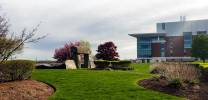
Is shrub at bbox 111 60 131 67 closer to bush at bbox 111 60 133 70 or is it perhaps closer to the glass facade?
bush at bbox 111 60 133 70

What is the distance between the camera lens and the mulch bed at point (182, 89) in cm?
1898

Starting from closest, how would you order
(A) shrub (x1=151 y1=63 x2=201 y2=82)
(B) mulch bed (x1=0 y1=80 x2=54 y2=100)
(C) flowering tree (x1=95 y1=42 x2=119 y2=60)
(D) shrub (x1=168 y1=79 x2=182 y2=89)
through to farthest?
1. (B) mulch bed (x1=0 y1=80 x2=54 y2=100)
2. (D) shrub (x1=168 y1=79 x2=182 y2=89)
3. (A) shrub (x1=151 y1=63 x2=201 y2=82)
4. (C) flowering tree (x1=95 y1=42 x2=119 y2=60)

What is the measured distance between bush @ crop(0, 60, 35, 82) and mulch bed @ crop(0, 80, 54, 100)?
78 cm

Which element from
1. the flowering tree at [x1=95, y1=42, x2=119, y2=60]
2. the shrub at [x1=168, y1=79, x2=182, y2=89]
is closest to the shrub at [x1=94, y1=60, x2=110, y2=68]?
the flowering tree at [x1=95, y1=42, x2=119, y2=60]

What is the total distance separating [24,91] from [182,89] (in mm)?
7520

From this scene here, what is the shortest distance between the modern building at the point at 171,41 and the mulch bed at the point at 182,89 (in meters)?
123

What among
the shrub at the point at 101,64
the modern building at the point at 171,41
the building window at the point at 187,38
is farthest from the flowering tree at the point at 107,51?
the building window at the point at 187,38

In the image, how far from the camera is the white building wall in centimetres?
14500

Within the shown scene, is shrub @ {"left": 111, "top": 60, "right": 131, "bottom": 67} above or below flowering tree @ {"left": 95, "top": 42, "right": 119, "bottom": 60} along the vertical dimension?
below

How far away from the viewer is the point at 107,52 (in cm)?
4750

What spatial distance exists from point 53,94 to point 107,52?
29.8 meters

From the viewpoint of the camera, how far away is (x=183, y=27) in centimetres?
14950

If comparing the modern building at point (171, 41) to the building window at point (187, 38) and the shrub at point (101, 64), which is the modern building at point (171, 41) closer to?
the building window at point (187, 38)

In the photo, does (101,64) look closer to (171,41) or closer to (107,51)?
(107,51)
